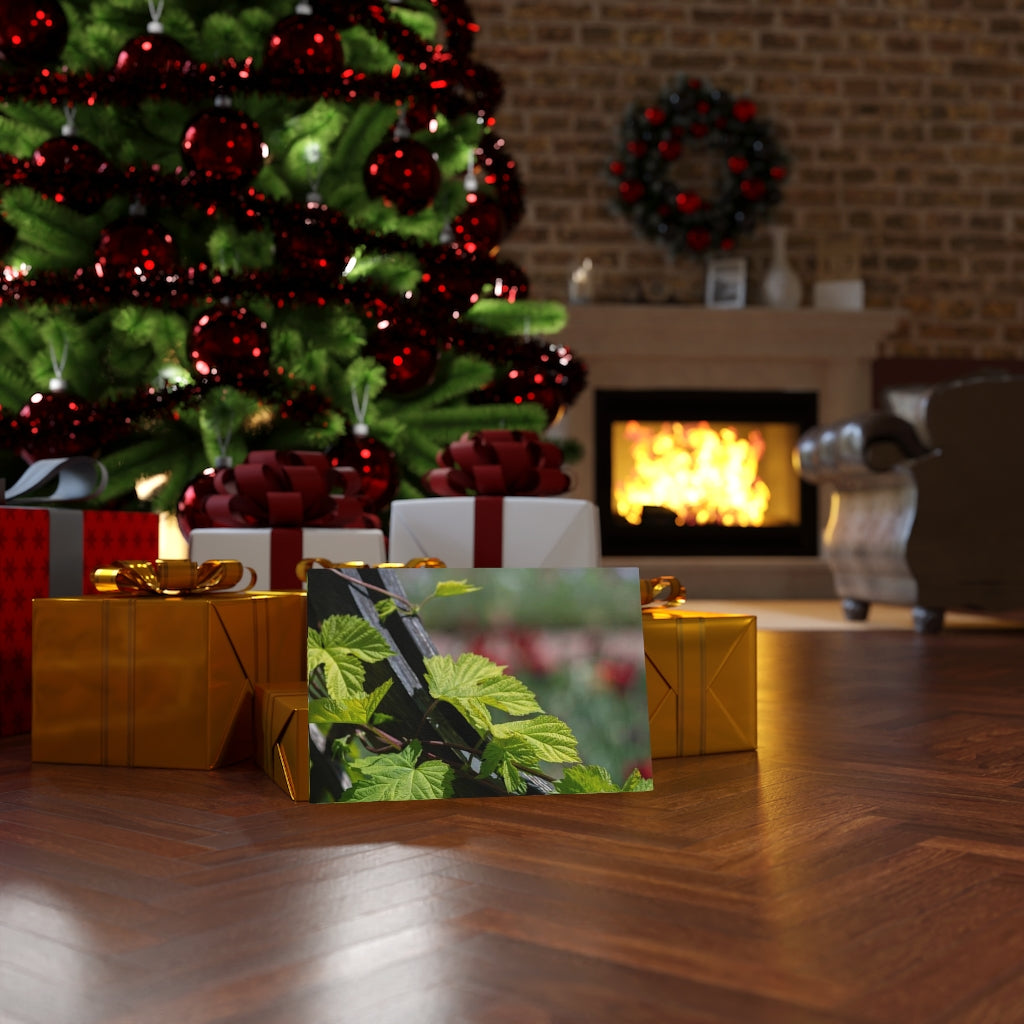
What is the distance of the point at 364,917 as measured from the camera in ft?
2.78

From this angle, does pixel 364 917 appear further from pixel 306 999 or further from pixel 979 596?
pixel 979 596

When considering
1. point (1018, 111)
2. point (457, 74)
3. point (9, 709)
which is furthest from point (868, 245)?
point (9, 709)

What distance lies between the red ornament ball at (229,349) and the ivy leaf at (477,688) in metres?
1.29

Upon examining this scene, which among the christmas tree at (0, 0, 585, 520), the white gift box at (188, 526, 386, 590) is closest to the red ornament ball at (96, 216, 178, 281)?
the christmas tree at (0, 0, 585, 520)

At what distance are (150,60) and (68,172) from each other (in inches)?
10.6

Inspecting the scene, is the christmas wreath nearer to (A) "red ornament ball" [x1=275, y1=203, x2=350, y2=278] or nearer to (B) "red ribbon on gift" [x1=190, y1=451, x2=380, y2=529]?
(A) "red ornament ball" [x1=275, y1=203, x2=350, y2=278]

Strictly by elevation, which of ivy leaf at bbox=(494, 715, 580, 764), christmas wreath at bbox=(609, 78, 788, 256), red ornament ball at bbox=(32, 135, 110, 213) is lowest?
ivy leaf at bbox=(494, 715, 580, 764)

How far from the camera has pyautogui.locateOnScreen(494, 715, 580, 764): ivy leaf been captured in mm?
1233

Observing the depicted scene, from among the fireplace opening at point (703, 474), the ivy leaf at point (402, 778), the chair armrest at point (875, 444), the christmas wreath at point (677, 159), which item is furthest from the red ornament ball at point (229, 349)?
the christmas wreath at point (677, 159)

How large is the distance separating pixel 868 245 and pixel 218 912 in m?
6.00

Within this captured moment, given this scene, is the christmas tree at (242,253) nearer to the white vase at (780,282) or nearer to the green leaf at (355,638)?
the green leaf at (355,638)

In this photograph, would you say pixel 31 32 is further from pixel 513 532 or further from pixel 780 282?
pixel 780 282

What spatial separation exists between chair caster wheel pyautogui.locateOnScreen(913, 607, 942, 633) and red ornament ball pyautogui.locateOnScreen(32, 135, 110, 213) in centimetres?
260

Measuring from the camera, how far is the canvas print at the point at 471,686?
3.97ft
